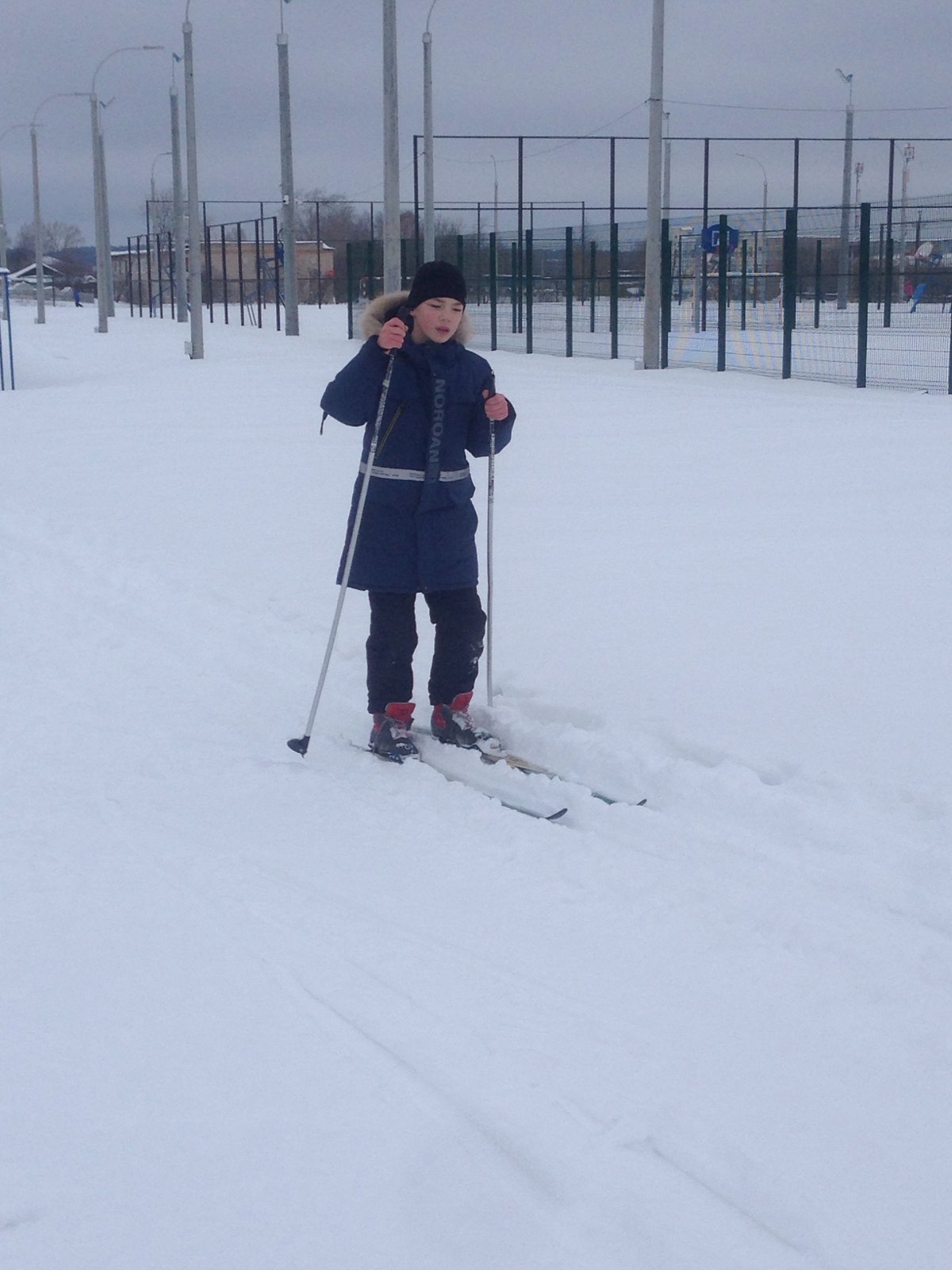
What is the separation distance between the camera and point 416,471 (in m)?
4.71

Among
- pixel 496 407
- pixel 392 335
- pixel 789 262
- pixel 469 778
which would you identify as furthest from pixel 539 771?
pixel 789 262

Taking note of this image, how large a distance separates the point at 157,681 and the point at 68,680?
0.36 metres

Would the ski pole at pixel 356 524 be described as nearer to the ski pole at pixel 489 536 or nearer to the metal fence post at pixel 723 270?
the ski pole at pixel 489 536

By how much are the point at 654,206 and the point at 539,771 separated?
704 inches

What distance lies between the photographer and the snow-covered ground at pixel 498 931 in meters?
2.38

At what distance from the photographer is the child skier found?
15.1ft

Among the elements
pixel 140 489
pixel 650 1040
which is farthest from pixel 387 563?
pixel 140 489

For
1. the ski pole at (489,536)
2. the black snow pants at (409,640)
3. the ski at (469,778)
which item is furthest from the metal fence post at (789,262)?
the ski at (469,778)

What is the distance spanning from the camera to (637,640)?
6027 millimetres

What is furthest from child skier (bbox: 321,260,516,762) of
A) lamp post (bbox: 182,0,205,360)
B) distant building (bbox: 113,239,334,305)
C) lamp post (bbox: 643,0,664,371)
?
distant building (bbox: 113,239,334,305)

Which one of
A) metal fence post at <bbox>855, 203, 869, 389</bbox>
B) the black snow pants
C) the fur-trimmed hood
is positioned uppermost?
metal fence post at <bbox>855, 203, 869, 389</bbox>

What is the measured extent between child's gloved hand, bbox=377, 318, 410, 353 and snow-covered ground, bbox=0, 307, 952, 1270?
4.52 feet

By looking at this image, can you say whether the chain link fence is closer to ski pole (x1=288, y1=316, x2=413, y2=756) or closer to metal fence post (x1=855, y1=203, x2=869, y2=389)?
metal fence post (x1=855, y1=203, x2=869, y2=389)

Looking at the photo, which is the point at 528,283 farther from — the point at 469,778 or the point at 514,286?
the point at 469,778
